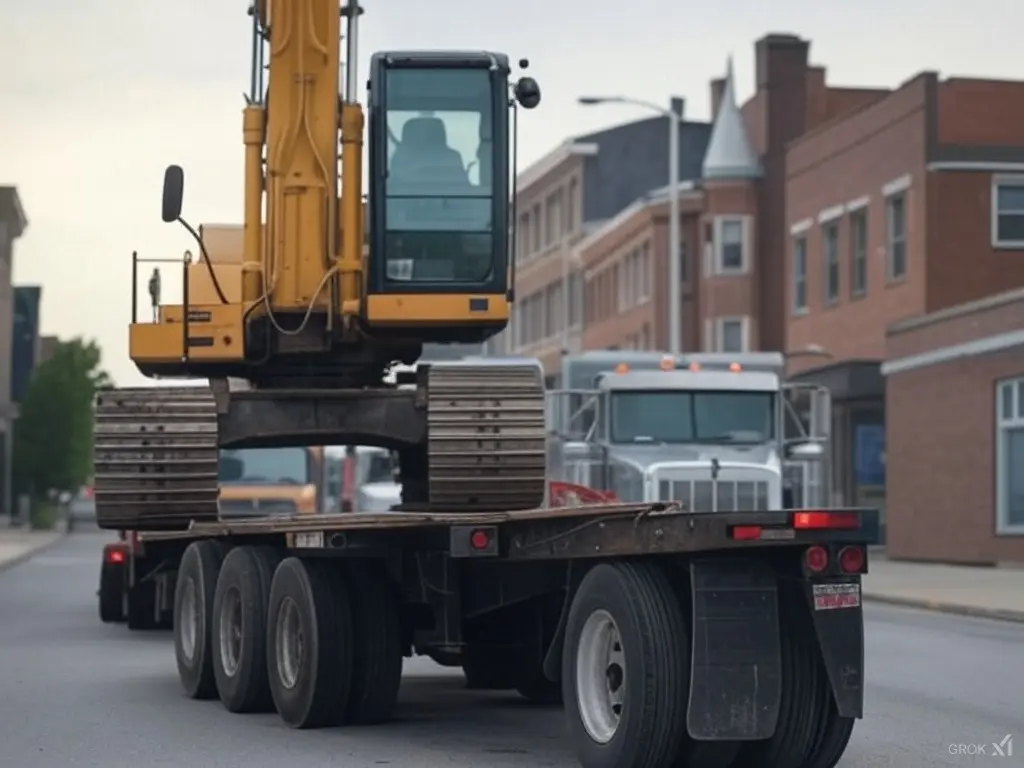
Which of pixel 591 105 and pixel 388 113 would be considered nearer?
pixel 388 113

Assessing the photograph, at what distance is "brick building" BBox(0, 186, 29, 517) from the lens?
294 feet

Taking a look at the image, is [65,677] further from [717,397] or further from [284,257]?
[717,397]

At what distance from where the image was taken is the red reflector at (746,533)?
10.1 m

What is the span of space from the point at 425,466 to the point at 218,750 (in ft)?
19.8

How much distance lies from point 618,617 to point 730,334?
Result: 58.4 m

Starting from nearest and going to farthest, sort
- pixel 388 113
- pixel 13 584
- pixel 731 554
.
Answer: pixel 731 554 → pixel 388 113 → pixel 13 584

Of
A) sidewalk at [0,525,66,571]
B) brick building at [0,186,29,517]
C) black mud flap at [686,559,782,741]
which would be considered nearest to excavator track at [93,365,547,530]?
black mud flap at [686,559,782,741]

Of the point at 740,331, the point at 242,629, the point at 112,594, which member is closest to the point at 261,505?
the point at 112,594

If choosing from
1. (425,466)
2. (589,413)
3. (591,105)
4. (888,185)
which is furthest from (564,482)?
(888,185)

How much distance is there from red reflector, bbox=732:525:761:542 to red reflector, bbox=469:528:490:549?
2.46 metres

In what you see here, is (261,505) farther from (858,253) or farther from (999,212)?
(858,253)

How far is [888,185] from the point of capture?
168 feet

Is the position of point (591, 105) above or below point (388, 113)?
above

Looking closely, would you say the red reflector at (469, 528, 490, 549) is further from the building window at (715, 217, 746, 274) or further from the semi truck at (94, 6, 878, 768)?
the building window at (715, 217, 746, 274)
